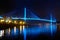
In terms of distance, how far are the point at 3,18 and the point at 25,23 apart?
6.13 meters

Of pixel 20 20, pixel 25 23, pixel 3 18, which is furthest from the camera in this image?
pixel 25 23

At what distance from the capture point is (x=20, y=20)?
54.8 feet

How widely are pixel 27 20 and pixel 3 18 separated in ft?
20.3

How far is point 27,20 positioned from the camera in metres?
17.8

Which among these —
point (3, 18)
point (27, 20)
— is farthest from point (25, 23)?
point (3, 18)

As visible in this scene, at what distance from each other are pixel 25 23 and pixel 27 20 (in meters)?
0.45

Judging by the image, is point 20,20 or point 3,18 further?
point 20,20

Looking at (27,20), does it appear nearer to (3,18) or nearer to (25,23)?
(25,23)

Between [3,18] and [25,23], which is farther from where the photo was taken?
[25,23]

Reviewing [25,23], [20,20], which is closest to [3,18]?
[20,20]

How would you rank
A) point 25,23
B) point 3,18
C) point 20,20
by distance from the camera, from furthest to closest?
point 25,23 < point 20,20 < point 3,18

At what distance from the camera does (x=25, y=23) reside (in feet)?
58.5

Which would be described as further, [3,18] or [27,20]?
[27,20]

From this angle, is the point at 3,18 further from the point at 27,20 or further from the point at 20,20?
the point at 27,20
